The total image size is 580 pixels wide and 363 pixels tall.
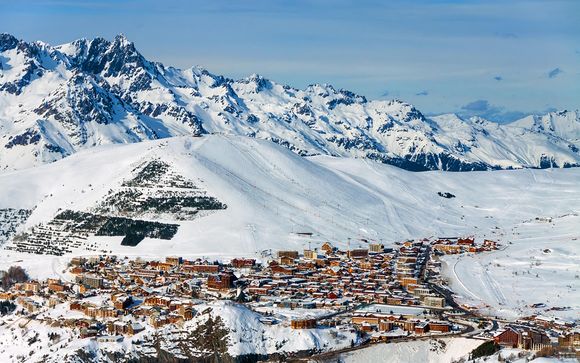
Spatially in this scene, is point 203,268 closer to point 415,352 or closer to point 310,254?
point 310,254

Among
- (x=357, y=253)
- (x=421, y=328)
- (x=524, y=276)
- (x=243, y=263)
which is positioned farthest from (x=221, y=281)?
(x=524, y=276)

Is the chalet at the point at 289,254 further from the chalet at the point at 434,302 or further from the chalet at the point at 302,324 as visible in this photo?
the chalet at the point at 302,324

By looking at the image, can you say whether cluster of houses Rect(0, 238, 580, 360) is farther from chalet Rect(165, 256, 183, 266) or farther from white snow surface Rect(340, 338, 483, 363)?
white snow surface Rect(340, 338, 483, 363)

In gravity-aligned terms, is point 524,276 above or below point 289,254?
below

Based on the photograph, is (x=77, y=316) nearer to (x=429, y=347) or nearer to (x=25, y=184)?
(x=429, y=347)

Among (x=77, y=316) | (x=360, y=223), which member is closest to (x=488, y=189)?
(x=360, y=223)

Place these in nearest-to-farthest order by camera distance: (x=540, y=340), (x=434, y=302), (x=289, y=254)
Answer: (x=540, y=340), (x=434, y=302), (x=289, y=254)

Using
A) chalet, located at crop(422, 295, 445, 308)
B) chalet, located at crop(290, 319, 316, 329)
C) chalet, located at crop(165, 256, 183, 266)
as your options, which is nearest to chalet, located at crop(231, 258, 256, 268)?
chalet, located at crop(165, 256, 183, 266)

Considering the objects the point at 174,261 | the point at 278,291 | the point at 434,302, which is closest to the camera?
the point at 434,302
